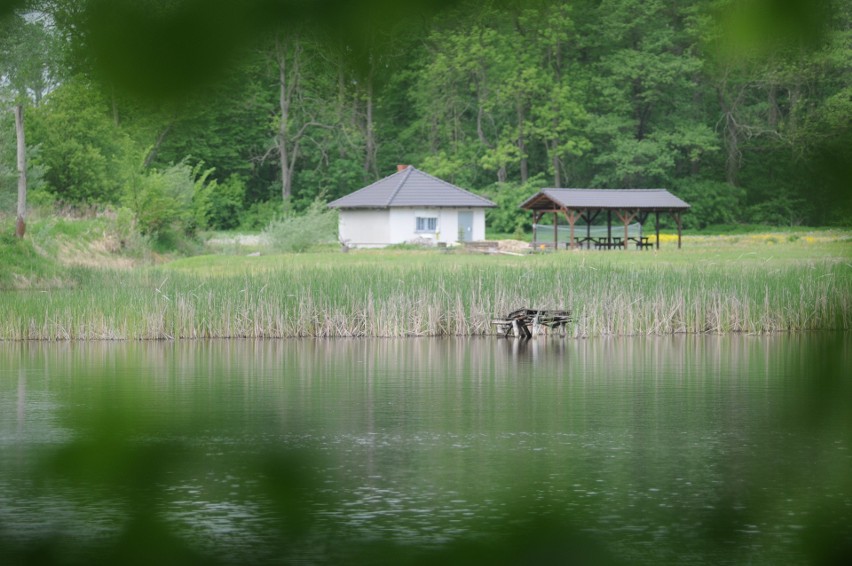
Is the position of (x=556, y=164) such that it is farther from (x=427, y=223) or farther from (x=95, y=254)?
(x=95, y=254)

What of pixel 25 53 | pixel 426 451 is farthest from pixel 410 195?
pixel 25 53

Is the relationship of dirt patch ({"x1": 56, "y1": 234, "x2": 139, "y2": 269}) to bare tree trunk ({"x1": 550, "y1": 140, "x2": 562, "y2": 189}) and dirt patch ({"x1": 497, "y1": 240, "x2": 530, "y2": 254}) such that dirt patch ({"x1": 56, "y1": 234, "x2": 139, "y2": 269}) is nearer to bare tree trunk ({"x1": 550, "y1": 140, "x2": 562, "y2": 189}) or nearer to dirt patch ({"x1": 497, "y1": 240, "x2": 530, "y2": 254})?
dirt patch ({"x1": 497, "y1": 240, "x2": 530, "y2": 254})

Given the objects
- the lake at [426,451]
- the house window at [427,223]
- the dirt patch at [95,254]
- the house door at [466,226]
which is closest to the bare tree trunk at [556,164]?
the house door at [466,226]

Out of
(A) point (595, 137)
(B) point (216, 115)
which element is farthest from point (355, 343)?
(A) point (595, 137)

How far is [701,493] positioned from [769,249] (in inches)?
1313

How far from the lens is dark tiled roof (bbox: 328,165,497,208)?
53112 mm

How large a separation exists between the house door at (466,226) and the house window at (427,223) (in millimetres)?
1156

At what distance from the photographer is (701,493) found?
44.8ft

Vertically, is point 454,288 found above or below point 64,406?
above

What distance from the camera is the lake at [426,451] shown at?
1123cm

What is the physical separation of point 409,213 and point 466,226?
282 cm

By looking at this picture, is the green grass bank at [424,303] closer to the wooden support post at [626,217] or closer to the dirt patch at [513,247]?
the dirt patch at [513,247]

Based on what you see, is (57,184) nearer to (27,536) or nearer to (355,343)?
(355,343)

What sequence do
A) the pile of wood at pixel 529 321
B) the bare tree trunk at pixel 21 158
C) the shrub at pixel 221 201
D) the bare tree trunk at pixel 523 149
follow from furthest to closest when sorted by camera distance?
the bare tree trunk at pixel 523 149, the shrub at pixel 221 201, the pile of wood at pixel 529 321, the bare tree trunk at pixel 21 158
